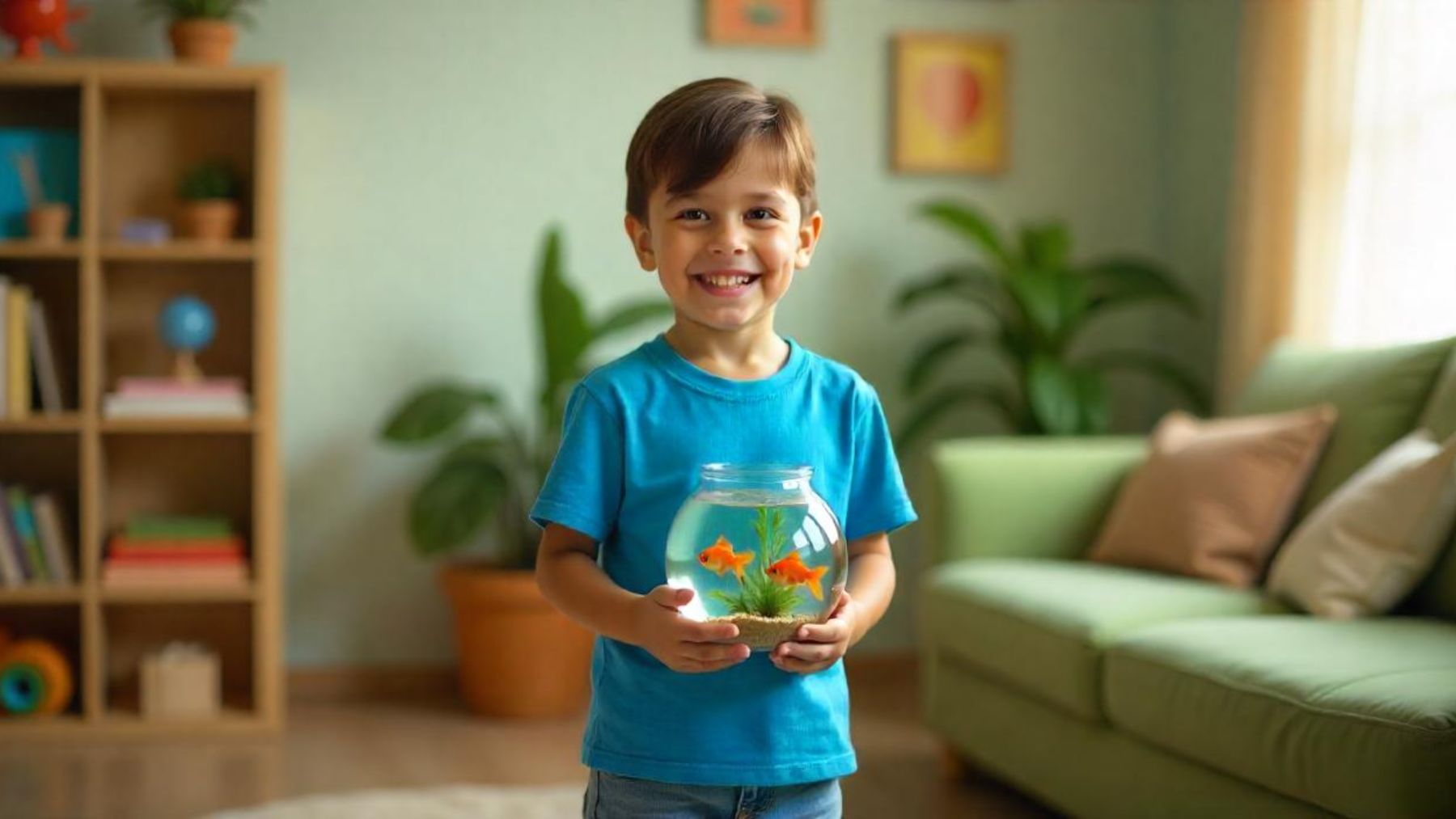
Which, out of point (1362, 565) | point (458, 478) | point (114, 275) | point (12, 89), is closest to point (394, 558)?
point (458, 478)

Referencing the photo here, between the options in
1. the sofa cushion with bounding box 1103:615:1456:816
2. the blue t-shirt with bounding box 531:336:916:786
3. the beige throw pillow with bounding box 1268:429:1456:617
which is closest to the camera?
the blue t-shirt with bounding box 531:336:916:786

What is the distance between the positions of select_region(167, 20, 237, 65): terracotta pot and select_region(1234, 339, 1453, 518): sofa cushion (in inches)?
97.0

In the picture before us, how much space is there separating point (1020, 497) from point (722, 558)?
2.08 metres

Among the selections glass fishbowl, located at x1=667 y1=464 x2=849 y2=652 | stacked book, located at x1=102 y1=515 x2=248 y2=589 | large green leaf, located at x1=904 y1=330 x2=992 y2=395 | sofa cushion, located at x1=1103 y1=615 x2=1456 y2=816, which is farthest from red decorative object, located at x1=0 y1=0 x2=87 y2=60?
glass fishbowl, located at x1=667 y1=464 x2=849 y2=652

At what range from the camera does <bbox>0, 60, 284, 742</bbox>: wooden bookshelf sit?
142 inches

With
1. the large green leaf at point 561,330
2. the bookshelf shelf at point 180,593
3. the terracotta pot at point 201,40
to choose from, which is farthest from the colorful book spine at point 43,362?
the large green leaf at point 561,330

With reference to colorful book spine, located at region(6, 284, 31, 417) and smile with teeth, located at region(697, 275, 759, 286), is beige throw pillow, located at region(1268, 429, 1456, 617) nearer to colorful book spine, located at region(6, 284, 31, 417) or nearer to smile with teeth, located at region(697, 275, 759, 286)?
smile with teeth, located at region(697, 275, 759, 286)

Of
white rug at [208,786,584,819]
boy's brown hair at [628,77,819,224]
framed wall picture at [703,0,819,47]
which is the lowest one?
white rug at [208,786,584,819]

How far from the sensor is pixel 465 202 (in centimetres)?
406

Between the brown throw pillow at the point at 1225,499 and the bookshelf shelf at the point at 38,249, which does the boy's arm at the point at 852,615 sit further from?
the bookshelf shelf at the point at 38,249

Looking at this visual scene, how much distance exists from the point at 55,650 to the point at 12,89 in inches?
53.6

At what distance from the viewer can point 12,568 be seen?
11.8 feet

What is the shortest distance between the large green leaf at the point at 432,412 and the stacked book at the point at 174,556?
1.48 feet

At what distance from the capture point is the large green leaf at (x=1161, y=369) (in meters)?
3.97
